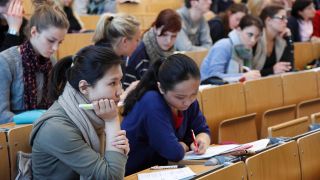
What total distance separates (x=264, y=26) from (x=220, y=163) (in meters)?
2.99

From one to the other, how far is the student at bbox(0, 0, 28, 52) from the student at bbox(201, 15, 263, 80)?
149cm

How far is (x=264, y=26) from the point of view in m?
5.04

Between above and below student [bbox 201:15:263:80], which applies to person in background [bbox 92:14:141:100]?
above

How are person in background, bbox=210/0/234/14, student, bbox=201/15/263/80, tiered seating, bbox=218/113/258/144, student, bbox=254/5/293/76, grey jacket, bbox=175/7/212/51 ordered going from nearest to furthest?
tiered seating, bbox=218/113/258/144 < student, bbox=201/15/263/80 < student, bbox=254/5/293/76 < grey jacket, bbox=175/7/212/51 < person in background, bbox=210/0/234/14

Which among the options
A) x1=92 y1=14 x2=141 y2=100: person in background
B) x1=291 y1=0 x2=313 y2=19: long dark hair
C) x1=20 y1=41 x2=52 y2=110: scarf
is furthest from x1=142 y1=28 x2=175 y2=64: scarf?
x1=291 y1=0 x2=313 y2=19: long dark hair

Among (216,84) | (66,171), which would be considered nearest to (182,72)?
(66,171)

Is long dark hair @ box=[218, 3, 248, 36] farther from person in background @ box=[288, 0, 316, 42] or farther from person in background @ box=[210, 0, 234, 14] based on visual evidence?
person in background @ box=[210, 0, 234, 14]

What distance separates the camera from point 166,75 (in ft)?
8.25

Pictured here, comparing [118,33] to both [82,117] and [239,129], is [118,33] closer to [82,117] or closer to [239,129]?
[239,129]

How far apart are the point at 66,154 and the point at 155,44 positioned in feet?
7.04

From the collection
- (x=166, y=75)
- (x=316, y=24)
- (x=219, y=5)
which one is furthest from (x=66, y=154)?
(x=219, y=5)

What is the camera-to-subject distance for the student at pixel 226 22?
5.69m

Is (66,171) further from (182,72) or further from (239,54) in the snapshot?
(239,54)

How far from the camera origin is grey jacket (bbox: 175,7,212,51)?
5309 millimetres
